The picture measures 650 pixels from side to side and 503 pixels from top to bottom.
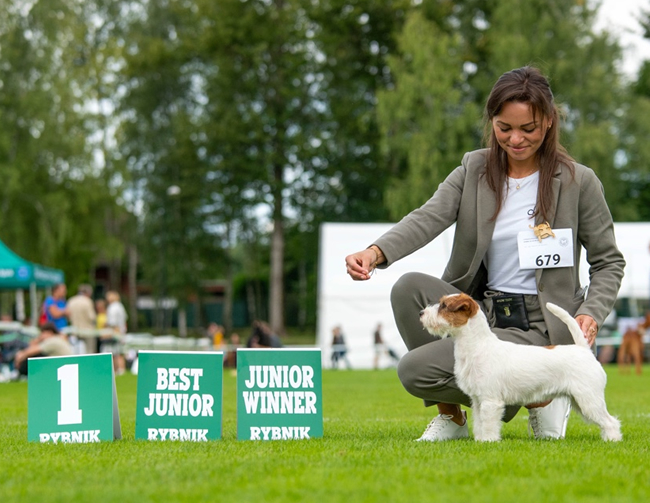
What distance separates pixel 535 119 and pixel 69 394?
8.08ft

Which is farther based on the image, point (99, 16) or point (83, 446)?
point (99, 16)

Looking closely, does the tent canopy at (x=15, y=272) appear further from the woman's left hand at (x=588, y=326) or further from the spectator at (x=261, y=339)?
the woman's left hand at (x=588, y=326)

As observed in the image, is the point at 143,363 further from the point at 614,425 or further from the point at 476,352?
the point at 614,425

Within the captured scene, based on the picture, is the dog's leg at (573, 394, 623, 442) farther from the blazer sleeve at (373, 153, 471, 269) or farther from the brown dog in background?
the brown dog in background

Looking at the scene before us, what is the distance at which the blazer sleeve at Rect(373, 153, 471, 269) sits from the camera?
3.96 m

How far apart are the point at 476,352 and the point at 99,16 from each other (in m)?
33.6

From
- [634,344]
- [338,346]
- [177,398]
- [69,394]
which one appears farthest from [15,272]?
[177,398]

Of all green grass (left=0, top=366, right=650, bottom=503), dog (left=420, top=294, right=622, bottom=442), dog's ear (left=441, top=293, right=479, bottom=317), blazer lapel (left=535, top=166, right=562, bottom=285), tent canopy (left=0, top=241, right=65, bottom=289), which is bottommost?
green grass (left=0, top=366, right=650, bottom=503)

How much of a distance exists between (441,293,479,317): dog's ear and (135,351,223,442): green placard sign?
113cm

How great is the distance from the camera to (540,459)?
336 cm

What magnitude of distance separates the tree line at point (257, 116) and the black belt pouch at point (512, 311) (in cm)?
2299

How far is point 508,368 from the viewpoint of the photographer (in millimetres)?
3865

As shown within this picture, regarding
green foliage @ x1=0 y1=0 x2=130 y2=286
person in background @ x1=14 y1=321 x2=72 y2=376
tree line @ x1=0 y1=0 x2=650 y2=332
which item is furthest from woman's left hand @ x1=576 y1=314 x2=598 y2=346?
green foliage @ x1=0 y1=0 x2=130 y2=286

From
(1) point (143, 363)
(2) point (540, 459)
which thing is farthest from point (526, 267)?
(1) point (143, 363)
